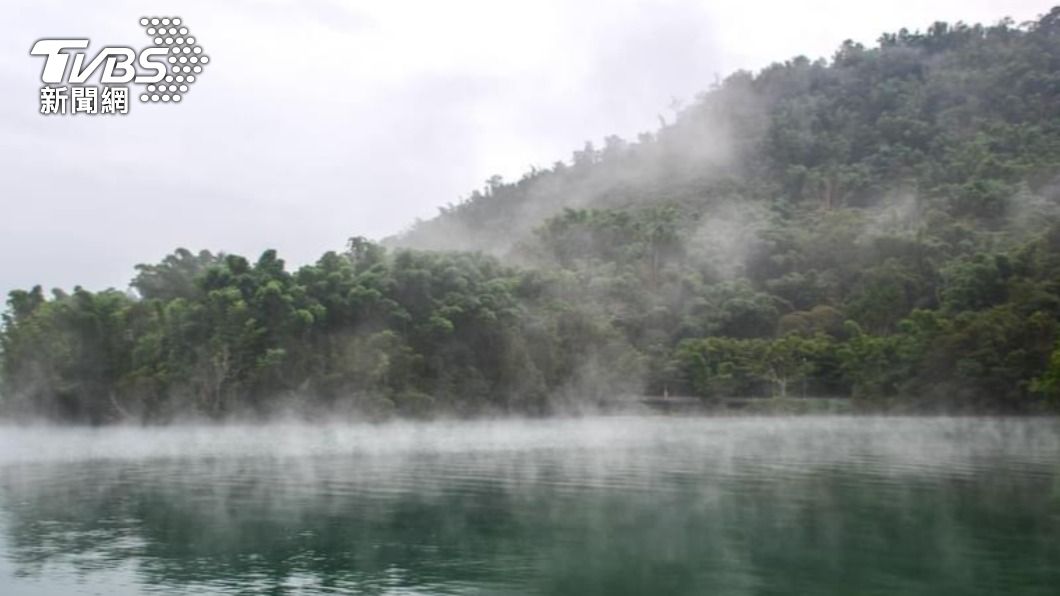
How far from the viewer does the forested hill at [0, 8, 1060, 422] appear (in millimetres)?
43312

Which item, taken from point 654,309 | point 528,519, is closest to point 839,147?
point 654,309

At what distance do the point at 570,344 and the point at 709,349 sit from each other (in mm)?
6629

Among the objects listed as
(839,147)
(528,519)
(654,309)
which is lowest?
(528,519)

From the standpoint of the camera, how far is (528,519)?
19.4 metres

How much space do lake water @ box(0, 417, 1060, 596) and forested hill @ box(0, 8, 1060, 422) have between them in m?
8.24

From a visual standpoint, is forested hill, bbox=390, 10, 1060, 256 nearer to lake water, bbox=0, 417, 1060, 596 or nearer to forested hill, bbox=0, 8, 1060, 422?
forested hill, bbox=0, 8, 1060, 422

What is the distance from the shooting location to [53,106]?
20344 mm

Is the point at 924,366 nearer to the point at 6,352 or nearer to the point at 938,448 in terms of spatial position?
the point at 938,448

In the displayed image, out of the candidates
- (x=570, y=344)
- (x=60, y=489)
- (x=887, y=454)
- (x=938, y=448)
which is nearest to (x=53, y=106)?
(x=60, y=489)

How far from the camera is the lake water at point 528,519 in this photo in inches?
568

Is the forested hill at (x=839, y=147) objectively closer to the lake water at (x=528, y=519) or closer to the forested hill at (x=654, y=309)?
the forested hill at (x=654, y=309)

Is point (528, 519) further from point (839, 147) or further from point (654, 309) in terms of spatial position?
point (839, 147)

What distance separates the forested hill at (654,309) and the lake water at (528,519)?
8241 mm

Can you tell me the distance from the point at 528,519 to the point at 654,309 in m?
43.4
